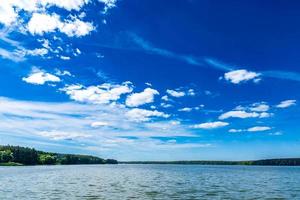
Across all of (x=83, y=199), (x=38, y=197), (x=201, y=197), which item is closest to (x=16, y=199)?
(x=38, y=197)

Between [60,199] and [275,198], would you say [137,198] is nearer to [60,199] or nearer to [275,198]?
[60,199]

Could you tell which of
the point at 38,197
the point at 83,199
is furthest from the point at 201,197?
the point at 38,197

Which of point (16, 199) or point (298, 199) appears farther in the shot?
point (298, 199)

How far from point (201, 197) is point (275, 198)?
1085cm

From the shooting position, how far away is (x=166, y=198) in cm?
5256

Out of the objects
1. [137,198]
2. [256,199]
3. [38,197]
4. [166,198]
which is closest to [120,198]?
[137,198]

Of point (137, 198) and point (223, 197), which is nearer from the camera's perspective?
point (137, 198)

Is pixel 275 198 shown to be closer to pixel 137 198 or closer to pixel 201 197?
pixel 201 197

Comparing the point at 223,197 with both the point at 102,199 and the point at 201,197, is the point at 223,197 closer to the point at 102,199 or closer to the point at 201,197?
the point at 201,197

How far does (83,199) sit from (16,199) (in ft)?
27.5

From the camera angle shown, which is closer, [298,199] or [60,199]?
[60,199]

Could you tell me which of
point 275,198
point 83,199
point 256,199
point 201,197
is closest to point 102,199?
point 83,199

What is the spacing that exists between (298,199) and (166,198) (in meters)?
18.8

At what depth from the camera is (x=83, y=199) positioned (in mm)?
50469
